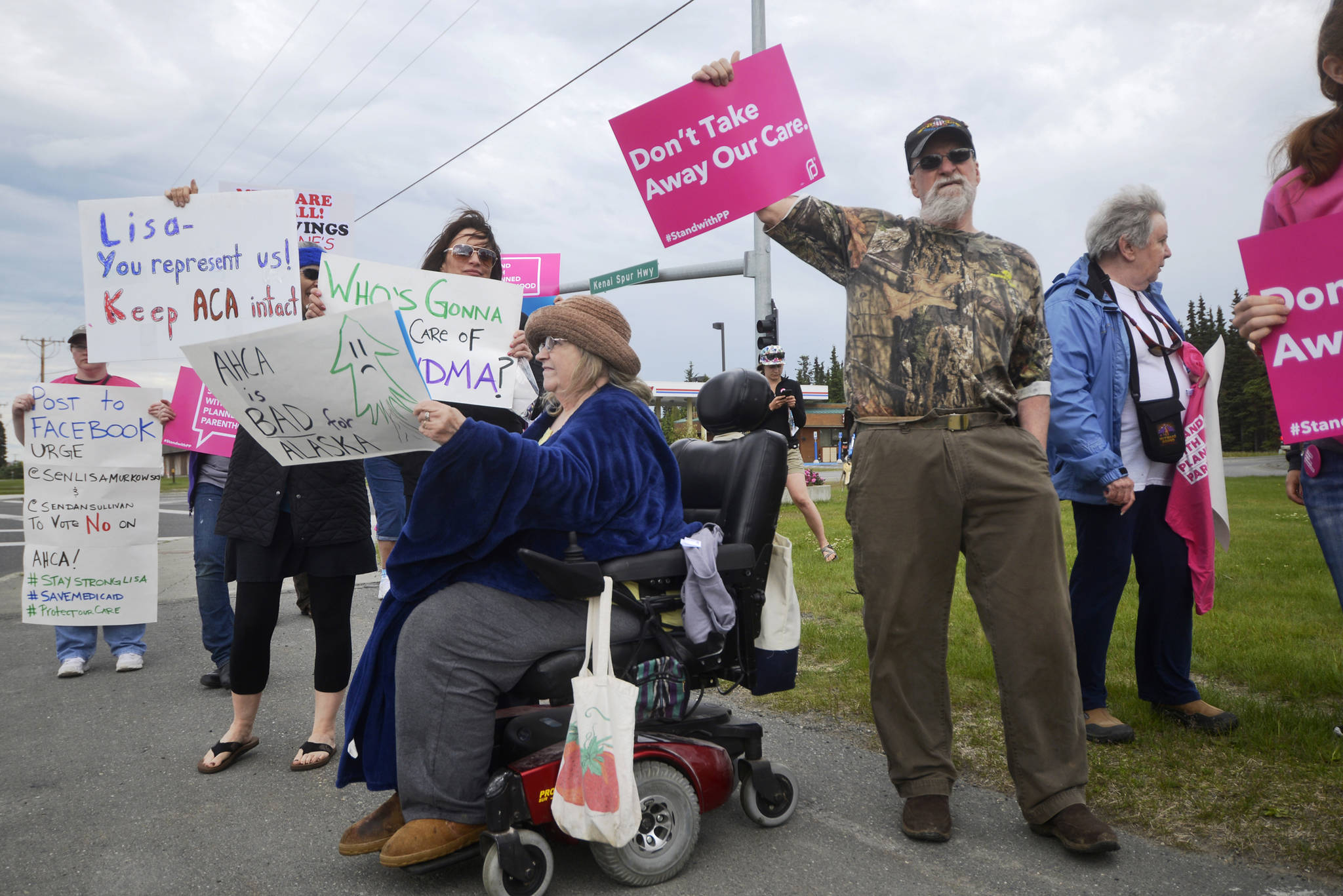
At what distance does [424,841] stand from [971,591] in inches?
71.1

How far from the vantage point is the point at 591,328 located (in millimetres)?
2584

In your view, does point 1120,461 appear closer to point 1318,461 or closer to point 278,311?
point 1318,461

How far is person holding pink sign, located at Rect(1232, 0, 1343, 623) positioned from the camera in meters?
2.07

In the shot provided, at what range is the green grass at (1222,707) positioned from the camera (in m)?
2.61

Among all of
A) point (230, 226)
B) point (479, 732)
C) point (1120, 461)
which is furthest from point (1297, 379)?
point (230, 226)

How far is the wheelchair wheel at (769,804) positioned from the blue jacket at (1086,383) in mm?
1501

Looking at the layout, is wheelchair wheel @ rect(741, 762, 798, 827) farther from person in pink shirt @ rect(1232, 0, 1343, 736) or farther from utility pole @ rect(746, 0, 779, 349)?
utility pole @ rect(746, 0, 779, 349)

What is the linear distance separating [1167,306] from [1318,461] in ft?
5.50

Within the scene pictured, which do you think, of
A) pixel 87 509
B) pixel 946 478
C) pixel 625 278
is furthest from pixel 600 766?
pixel 625 278

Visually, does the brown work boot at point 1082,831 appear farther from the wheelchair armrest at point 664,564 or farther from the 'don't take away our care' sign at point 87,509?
the 'don't take away our care' sign at point 87,509

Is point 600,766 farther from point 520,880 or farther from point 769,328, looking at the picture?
point 769,328

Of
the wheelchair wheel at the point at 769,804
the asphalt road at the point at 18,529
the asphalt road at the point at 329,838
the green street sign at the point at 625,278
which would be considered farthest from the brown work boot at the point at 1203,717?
the green street sign at the point at 625,278

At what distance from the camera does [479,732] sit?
2.28 metres

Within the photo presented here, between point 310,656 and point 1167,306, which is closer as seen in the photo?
point 1167,306
